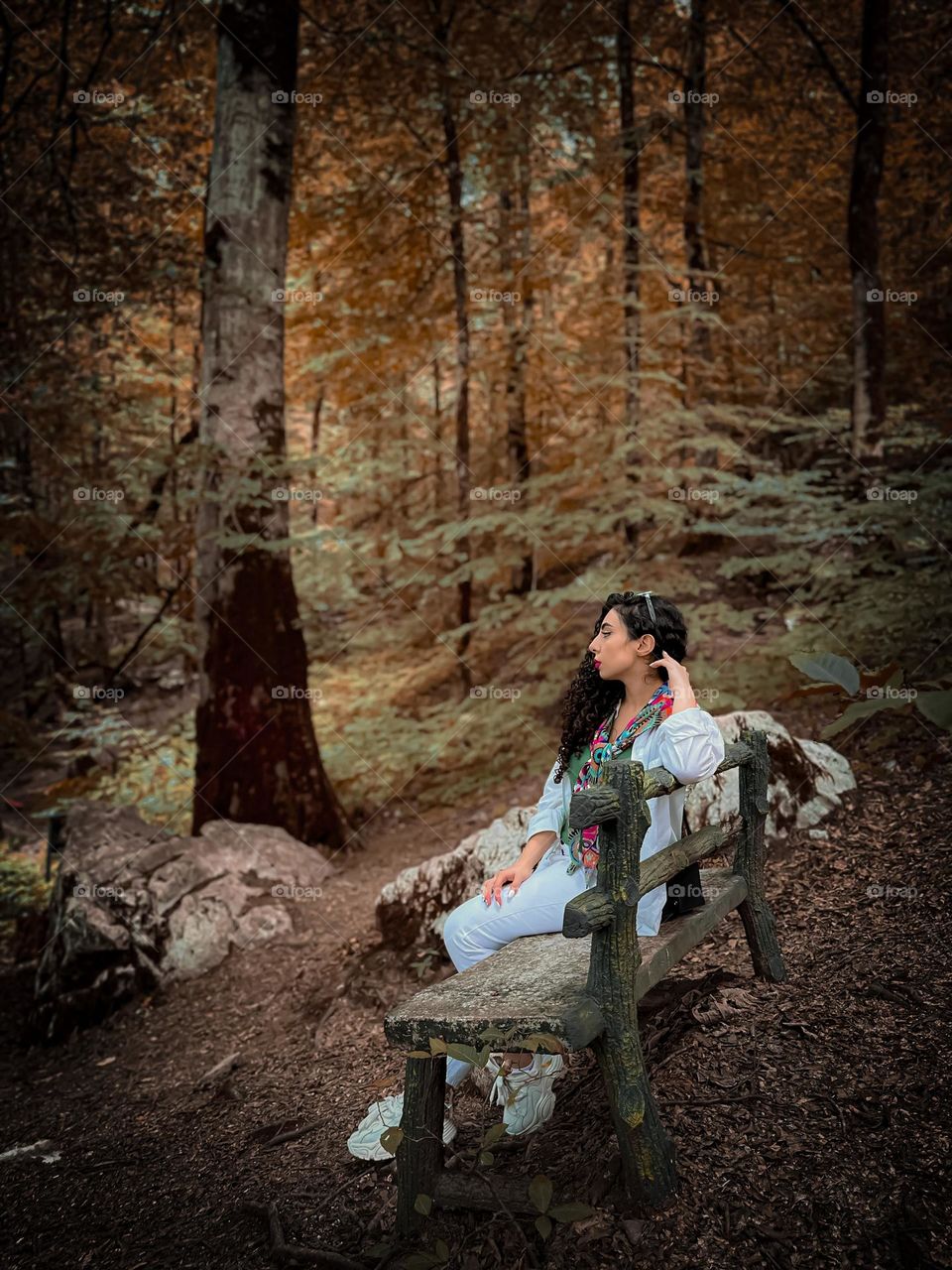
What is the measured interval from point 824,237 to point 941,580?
33.7 feet

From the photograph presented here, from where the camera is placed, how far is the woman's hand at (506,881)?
2.68 m

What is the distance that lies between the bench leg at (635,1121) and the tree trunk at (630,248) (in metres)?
5.02

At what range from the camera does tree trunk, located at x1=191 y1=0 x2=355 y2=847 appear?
618 centimetres

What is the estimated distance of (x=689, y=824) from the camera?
412 centimetres

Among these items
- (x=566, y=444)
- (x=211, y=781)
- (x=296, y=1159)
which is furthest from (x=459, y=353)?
(x=296, y=1159)

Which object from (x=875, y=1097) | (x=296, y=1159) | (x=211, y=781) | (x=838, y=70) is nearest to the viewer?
(x=875, y=1097)

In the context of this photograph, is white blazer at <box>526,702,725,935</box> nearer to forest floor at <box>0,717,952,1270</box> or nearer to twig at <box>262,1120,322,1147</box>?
forest floor at <box>0,717,952,1270</box>

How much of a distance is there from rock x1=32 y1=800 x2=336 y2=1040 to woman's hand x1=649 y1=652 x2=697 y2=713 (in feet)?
Answer: 11.9

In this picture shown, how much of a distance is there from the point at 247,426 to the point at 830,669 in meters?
5.38

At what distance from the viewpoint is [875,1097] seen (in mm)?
2275

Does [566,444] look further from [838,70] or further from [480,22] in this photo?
[838,70]

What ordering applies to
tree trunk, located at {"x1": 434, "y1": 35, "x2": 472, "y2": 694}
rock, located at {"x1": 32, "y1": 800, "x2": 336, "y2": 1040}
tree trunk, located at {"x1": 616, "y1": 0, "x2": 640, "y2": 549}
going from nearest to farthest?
rock, located at {"x1": 32, "y1": 800, "x2": 336, "y2": 1040}, tree trunk, located at {"x1": 616, "y1": 0, "x2": 640, "y2": 549}, tree trunk, located at {"x1": 434, "y1": 35, "x2": 472, "y2": 694}

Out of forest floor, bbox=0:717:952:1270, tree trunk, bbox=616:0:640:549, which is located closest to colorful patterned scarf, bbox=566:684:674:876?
forest floor, bbox=0:717:952:1270

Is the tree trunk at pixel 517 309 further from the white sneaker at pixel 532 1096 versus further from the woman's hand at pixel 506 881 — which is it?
the white sneaker at pixel 532 1096
